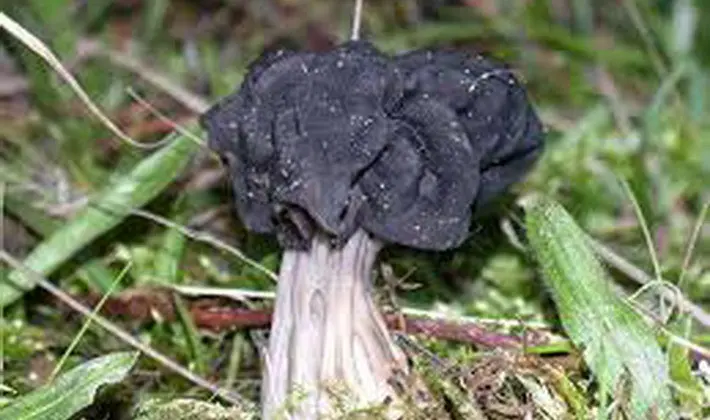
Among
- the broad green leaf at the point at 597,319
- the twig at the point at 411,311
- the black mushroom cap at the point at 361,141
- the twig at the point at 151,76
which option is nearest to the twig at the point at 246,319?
the twig at the point at 411,311

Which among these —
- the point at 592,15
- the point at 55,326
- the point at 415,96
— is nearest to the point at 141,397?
the point at 55,326

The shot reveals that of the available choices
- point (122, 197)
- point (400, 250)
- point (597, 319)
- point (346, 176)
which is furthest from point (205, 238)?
point (597, 319)

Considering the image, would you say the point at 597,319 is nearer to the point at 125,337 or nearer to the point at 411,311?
the point at 411,311

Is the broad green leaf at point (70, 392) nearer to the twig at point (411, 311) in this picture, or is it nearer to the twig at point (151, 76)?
the twig at point (411, 311)

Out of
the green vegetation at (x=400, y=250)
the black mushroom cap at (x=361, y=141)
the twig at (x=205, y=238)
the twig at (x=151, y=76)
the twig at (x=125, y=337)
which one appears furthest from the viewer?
the twig at (x=151, y=76)

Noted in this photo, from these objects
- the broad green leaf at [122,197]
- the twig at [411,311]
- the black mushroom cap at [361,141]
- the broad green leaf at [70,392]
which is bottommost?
the twig at [411,311]

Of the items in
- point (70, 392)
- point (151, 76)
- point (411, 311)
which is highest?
point (151, 76)
